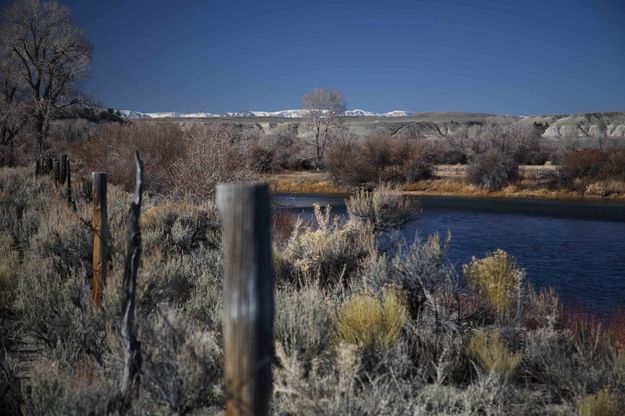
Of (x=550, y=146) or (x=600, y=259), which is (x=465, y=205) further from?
(x=550, y=146)

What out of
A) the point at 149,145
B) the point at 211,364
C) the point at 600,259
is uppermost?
the point at 149,145

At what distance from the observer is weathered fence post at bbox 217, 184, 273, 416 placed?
8.39 feet

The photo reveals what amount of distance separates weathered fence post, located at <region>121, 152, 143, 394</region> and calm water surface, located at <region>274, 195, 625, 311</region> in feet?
32.2

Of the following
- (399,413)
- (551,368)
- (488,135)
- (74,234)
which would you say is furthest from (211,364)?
(488,135)

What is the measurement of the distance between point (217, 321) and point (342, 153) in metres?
36.8

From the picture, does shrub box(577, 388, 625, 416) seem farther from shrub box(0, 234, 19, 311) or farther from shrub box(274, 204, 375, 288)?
shrub box(0, 234, 19, 311)

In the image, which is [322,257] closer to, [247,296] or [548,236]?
[247,296]

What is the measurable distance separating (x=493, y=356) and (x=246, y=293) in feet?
10.8

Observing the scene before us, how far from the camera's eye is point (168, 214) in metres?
12.1

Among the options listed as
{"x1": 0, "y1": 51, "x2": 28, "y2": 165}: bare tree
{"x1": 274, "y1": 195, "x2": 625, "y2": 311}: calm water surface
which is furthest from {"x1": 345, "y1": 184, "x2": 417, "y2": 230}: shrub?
{"x1": 0, "y1": 51, "x2": 28, "y2": 165}: bare tree

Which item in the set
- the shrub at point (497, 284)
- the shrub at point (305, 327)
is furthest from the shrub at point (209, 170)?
the shrub at point (305, 327)

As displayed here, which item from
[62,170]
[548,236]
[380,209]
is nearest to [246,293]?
[380,209]

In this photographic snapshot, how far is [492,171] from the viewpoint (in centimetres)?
3700

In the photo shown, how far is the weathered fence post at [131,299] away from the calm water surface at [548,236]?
9.82 m
